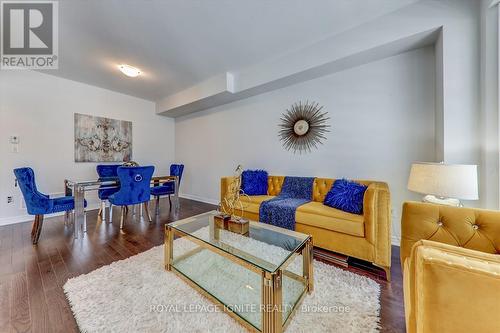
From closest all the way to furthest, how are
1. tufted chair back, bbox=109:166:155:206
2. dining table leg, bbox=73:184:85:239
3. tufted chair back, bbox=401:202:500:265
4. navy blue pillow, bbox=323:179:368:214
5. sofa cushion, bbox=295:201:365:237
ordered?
tufted chair back, bbox=401:202:500:265 < sofa cushion, bbox=295:201:365:237 < navy blue pillow, bbox=323:179:368:214 < dining table leg, bbox=73:184:85:239 < tufted chair back, bbox=109:166:155:206

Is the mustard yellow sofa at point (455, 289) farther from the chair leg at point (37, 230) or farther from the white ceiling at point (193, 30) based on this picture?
the chair leg at point (37, 230)

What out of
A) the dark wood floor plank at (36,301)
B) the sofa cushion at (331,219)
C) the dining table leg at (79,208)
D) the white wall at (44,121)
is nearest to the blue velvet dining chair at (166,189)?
the dining table leg at (79,208)

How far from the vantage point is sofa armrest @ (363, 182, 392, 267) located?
177 cm

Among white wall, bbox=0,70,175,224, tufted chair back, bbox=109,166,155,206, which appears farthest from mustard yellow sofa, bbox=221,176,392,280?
white wall, bbox=0,70,175,224

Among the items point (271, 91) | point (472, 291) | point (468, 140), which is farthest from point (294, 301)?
point (271, 91)

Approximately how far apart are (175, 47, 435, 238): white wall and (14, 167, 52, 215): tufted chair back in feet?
9.96

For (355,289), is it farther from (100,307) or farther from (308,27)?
(308,27)

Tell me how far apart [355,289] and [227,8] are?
2937mm

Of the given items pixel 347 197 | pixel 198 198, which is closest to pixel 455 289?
pixel 347 197

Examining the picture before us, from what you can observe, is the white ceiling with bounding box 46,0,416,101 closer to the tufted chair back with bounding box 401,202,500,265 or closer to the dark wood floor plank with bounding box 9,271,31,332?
the tufted chair back with bounding box 401,202,500,265

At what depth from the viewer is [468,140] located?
1.83m

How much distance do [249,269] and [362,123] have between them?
2.50m

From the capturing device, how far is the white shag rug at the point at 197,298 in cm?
123

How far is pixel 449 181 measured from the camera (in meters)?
1.47
